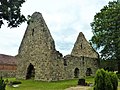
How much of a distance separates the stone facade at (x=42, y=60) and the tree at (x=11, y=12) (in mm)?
14842

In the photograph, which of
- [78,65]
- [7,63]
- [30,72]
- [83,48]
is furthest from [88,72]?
[7,63]

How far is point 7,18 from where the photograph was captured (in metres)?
22.0

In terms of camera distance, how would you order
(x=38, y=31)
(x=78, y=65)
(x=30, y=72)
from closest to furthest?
(x=38, y=31) < (x=30, y=72) < (x=78, y=65)

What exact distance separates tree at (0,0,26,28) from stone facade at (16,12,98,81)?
48.7 feet

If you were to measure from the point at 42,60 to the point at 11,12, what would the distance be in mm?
17213

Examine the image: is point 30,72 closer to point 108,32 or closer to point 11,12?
point 108,32

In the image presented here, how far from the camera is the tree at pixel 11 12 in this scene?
2089cm

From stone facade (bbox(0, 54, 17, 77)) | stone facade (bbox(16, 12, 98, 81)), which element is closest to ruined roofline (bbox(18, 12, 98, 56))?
stone facade (bbox(16, 12, 98, 81))

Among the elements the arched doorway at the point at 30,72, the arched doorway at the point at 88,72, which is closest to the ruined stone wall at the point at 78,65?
the arched doorway at the point at 88,72

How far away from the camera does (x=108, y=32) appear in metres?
44.9

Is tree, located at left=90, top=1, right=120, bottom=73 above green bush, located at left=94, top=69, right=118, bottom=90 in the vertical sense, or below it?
above

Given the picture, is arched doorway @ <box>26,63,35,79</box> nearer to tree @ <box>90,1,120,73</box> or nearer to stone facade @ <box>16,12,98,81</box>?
stone facade @ <box>16,12,98,81</box>

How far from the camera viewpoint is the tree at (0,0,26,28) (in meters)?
20.9

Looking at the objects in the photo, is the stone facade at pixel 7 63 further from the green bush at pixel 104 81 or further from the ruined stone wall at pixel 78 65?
the green bush at pixel 104 81
